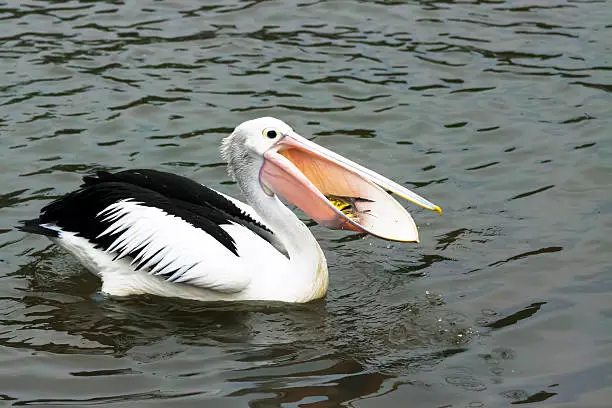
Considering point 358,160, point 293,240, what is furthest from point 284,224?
point 358,160

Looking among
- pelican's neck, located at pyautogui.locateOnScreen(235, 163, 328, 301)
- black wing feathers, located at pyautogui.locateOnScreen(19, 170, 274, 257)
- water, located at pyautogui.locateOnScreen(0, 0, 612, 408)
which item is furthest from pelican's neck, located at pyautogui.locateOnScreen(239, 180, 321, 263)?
water, located at pyautogui.locateOnScreen(0, 0, 612, 408)

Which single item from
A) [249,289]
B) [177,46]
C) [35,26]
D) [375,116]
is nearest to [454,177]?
[375,116]

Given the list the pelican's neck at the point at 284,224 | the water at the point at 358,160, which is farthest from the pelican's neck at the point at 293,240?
the water at the point at 358,160

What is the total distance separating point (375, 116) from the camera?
8.02 metres

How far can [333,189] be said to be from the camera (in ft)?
18.7

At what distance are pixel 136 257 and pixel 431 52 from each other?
4.06m

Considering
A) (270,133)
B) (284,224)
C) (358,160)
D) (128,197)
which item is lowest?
(358,160)

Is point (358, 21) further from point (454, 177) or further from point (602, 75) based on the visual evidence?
point (454, 177)

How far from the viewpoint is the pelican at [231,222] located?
562 centimetres

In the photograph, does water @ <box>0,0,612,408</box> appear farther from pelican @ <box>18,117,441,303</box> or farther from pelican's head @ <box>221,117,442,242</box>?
pelican's head @ <box>221,117,442,242</box>

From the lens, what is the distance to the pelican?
562cm

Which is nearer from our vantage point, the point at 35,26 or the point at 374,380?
the point at 374,380

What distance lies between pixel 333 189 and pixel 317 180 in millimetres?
118

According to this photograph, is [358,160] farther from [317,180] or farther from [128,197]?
[128,197]
